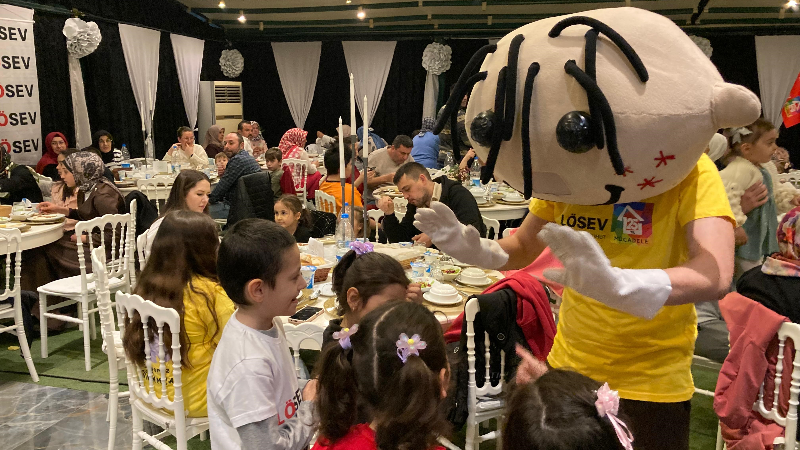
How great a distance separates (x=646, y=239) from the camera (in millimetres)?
1160

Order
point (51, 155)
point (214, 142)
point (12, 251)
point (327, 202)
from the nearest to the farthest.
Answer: point (12, 251), point (327, 202), point (51, 155), point (214, 142)

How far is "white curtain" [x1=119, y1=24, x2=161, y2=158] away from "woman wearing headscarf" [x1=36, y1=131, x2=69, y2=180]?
188cm

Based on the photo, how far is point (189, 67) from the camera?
32.9 ft

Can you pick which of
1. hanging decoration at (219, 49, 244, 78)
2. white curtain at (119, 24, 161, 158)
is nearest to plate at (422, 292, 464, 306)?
white curtain at (119, 24, 161, 158)

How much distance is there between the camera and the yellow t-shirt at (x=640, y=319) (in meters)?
1.14

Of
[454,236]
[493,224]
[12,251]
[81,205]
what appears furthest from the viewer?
[81,205]

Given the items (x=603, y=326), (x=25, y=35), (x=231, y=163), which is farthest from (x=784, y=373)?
(x=25, y=35)

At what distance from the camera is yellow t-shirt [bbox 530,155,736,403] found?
114 centimetres

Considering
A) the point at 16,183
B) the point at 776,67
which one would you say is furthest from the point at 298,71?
the point at 776,67

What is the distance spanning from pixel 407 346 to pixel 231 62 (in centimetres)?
1119

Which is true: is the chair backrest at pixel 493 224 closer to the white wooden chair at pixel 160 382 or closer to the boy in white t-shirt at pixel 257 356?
the white wooden chair at pixel 160 382

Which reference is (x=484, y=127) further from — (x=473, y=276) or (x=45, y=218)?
(x=45, y=218)

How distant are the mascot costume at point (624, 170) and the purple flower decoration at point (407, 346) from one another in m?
0.20

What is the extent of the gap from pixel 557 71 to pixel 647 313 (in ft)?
1.48
